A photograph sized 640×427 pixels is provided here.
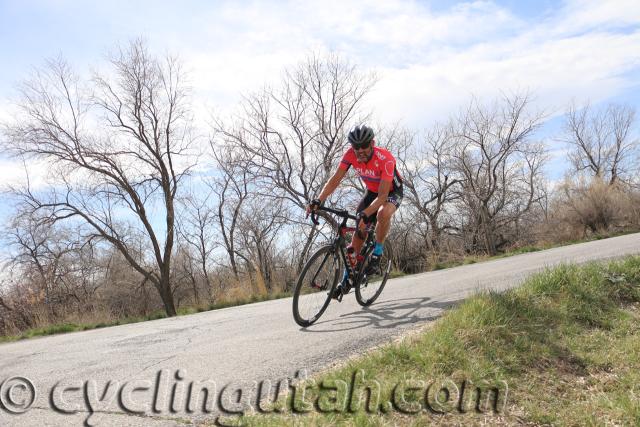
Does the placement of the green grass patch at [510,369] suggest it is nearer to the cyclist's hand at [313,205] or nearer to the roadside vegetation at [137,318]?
the cyclist's hand at [313,205]

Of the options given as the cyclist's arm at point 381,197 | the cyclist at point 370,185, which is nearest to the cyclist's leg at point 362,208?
the cyclist at point 370,185

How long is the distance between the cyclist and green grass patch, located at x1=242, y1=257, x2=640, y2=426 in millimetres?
1573

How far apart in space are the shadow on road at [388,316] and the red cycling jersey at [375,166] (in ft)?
5.41

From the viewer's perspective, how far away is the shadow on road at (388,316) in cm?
530

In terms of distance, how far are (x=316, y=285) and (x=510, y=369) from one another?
2.63 m

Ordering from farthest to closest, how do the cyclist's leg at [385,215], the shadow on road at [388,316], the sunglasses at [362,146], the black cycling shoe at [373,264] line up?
the black cycling shoe at [373,264] → the cyclist's leg at [385,215] → the sunglasses at [362,146] → the shadow on road at [388,316]

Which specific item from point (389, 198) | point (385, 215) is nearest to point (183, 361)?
point (385, 215)

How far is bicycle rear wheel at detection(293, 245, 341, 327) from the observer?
5609 millimetres

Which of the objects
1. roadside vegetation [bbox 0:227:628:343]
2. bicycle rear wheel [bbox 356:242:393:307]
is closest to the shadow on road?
bicycle rear wheel [bbox 356:242:393:307]

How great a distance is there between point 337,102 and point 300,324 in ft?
72.8

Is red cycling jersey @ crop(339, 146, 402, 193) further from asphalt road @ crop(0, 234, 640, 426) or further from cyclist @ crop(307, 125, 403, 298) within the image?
asphalt road @ crop(0, 234, 640, 426)

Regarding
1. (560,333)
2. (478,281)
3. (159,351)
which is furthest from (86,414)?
(478,281)

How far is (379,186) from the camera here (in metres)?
5.80

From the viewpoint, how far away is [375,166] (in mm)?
5906
